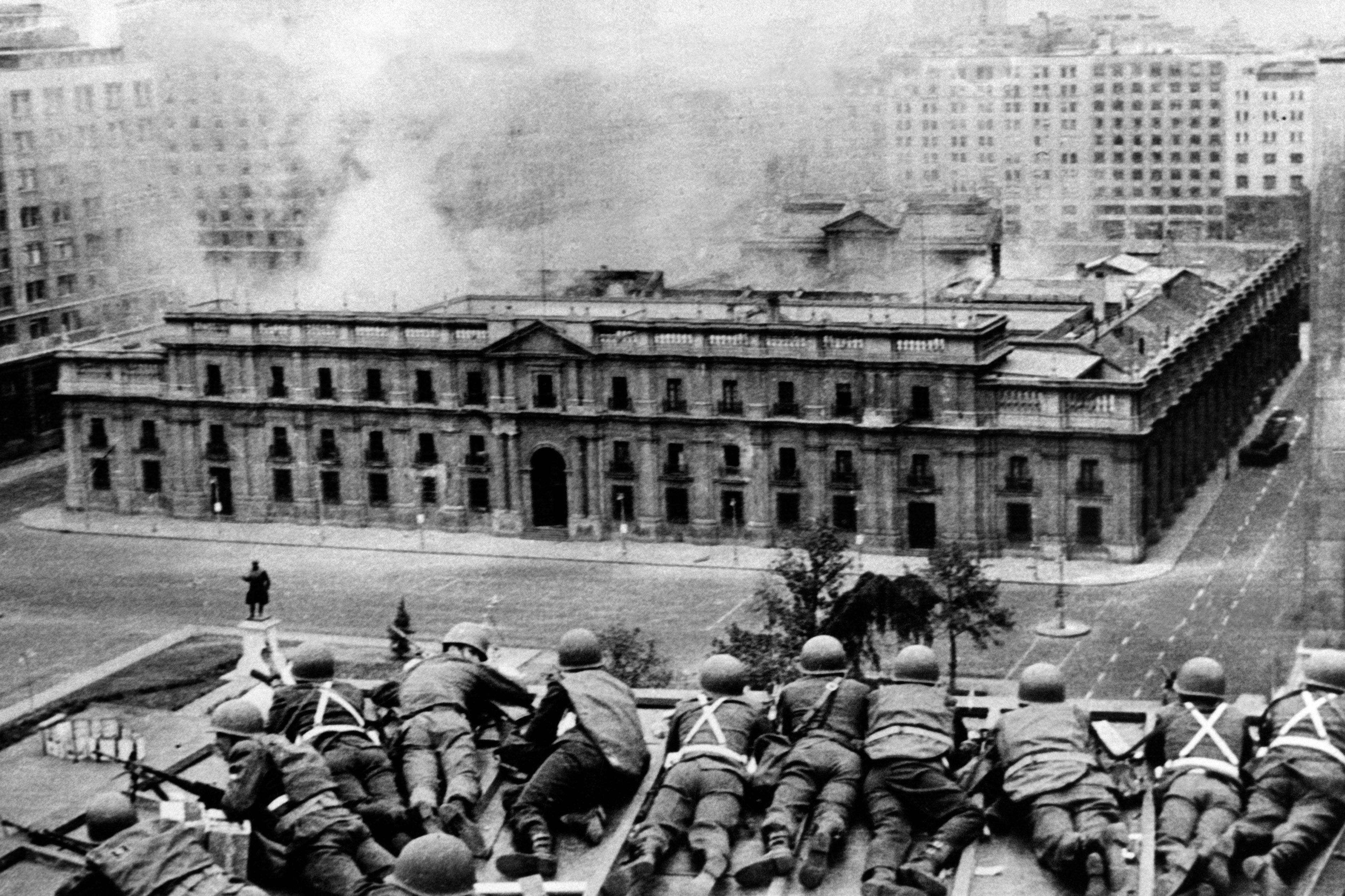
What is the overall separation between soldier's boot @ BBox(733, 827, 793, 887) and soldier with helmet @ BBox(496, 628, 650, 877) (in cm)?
177

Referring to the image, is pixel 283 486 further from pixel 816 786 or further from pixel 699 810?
pixel 699 810

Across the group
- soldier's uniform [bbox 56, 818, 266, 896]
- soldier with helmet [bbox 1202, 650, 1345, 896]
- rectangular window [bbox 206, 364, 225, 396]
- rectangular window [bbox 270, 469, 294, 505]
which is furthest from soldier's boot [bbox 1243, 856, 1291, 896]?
rectangular window [bbox 206, 364, 225, 396]

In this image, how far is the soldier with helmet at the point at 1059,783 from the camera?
20.1 metres

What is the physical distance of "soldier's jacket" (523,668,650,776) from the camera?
22.6 meters

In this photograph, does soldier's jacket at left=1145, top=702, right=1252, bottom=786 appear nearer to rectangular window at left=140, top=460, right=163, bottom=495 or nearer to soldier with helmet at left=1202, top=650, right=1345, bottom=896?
soldier with helmet at left=1202, top=650, right=1345, bottom=896

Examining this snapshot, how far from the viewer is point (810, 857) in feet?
66.9

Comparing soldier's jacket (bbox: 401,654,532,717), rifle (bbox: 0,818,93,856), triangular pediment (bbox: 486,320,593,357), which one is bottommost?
triangular pediment (bbox: 486,320,593,357)

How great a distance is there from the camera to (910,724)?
74.7 feet

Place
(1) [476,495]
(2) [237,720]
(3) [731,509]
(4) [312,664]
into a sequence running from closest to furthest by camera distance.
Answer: (2) [237,720], (4) [312,664], (3) [731,509], (1) [476,495]

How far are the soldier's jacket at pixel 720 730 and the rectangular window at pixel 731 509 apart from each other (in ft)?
272

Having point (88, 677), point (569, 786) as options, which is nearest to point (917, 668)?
point (569, 786)

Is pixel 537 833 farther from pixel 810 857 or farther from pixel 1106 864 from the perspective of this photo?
pixel 1106 864

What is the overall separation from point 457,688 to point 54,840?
484 cm

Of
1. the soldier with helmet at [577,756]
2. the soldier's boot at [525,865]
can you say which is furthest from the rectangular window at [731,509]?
the soldier's boot at [525,865]
